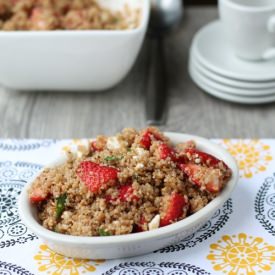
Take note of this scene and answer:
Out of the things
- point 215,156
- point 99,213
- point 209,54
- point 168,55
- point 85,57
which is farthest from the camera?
point 168,55

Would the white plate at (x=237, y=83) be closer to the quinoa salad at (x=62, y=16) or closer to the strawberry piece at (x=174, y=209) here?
the quinoa salad at (x=62, y=16)

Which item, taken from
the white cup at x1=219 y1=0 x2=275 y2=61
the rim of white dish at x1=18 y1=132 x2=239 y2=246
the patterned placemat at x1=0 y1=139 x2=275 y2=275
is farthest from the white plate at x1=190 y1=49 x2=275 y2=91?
the rim of white dish at x1=18 y1=132 x2=239 y2=246

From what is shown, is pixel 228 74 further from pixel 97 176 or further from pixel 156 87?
pixel 97 176

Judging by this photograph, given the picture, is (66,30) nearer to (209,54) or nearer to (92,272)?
(209,54)

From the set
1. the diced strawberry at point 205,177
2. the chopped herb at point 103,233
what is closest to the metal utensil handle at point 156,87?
the diced strawberry at point 205,177

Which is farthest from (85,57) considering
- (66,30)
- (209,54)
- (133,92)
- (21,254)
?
(21,254)

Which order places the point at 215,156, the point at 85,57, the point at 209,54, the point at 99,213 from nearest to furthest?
the point at 99,213
the point at 215,156
the point at 85,57
the point at 209,54

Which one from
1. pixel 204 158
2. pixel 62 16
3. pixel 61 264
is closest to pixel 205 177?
pixel 204 158

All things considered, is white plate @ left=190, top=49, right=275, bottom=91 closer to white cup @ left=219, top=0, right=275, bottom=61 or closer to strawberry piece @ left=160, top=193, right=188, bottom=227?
white cup @ left=219, top=0, right=275, bottom=61
